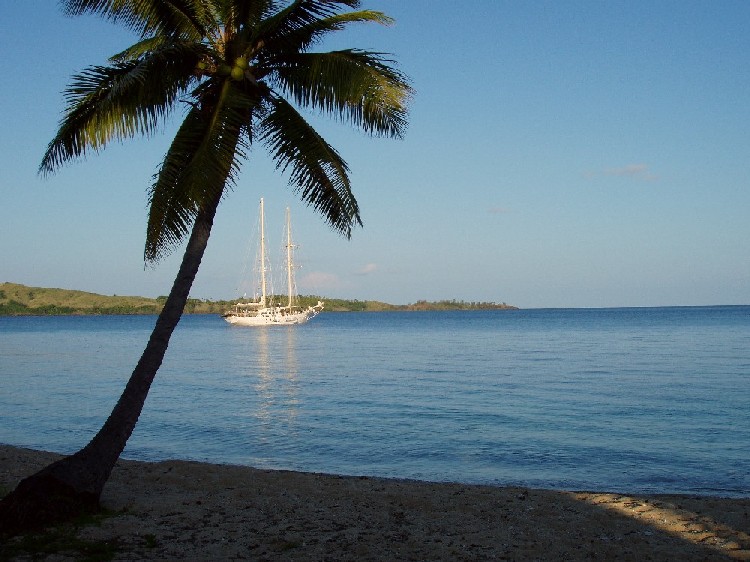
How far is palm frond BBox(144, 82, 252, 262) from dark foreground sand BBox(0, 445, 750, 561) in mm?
3387

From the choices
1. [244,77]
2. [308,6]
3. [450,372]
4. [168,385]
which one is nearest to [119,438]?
[244,77]

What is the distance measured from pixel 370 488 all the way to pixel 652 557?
466 cm

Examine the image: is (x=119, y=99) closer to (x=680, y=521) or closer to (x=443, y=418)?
(x=680, y=521)

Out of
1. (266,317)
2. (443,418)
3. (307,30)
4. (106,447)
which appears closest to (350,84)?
(307,30)

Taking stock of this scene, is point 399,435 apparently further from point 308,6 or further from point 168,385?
point 168,385

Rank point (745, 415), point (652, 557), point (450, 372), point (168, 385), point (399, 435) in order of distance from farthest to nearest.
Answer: point (450, 372), point (168, 385), point (745, 415), point (399, 435), point (652, 557)

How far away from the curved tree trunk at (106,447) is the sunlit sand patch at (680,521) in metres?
6.41

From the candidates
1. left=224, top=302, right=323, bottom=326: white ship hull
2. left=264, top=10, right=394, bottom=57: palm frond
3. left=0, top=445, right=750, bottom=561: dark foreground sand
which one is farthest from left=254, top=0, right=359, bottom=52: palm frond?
left=224, top=302, right=323, bottom=326: white ship hull

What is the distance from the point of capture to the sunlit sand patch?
8.36m

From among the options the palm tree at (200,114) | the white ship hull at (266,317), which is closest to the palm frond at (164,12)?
the palm tree at (200,114)

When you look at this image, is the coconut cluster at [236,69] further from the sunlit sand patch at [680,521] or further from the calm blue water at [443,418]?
the calm blue water at [443,418]

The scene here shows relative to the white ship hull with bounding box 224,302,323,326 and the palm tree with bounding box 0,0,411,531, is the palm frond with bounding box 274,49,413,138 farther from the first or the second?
the white ship hull with bounding box 224,302,323,326

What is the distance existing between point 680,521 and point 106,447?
7.23 metres

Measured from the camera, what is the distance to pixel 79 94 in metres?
8.77
